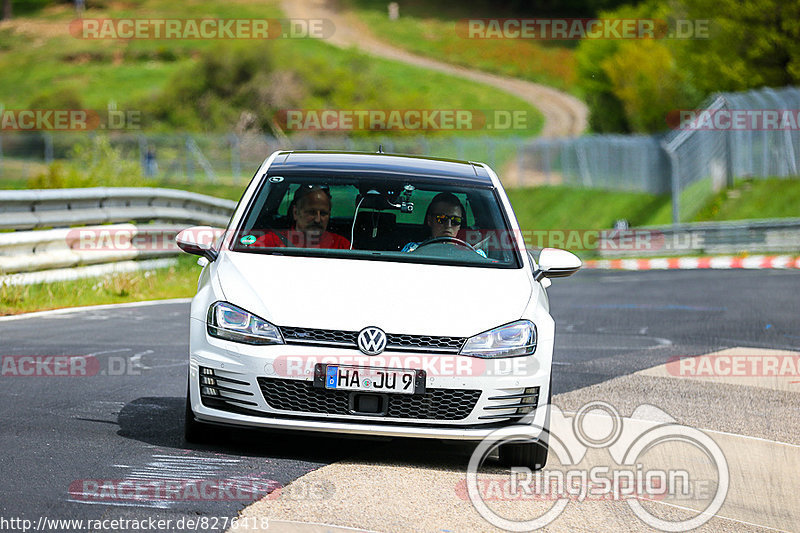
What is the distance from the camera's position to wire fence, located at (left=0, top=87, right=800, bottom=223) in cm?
3803

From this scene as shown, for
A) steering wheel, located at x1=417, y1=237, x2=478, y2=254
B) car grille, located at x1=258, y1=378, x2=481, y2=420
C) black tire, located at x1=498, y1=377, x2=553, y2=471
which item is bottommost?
black tire, located at x1=498, y1=377, x2=553, y2=471

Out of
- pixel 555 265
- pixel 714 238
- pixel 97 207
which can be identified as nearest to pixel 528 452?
pixel 555 265

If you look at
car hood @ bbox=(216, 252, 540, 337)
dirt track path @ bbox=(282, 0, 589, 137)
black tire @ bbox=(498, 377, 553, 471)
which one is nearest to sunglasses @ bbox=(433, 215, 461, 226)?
car hood @ bbox=(216, 252, 540, 337)

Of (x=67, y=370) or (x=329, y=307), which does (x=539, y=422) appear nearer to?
(x=329, y=307)

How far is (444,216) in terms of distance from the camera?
785cm

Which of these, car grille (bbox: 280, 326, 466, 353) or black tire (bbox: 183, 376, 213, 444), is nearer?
car grille (bbox: 280, 326, 466, 353)

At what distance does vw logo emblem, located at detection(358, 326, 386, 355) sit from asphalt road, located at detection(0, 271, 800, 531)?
2.13 feet

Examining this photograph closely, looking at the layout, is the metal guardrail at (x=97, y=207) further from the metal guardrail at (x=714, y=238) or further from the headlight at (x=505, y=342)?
the metal guardrail at (x=714, y=238)

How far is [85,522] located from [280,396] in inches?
57.8

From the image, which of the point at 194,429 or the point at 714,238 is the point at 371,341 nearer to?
the point at 194,429

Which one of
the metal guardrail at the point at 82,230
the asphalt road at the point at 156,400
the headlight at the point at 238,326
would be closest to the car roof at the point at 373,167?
the headlight at the point at 238,326

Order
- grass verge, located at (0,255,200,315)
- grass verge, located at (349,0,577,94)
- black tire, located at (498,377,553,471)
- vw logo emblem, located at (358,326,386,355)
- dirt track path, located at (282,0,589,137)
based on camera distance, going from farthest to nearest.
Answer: grass verge, located at (349,0,577,94) < dirt track path, located at (282,0,589,137) < grass verge, located at (0,255,200,315) < black tire, located at (498,377,553,471) < vw logo emblem, located at (358,326,386,355)

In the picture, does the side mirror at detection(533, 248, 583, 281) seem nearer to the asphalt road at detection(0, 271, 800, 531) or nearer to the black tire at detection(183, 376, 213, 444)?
the asphalt road at detection(0, 271, 800, 531)

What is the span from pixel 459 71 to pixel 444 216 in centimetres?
9741
